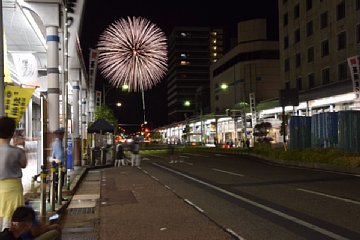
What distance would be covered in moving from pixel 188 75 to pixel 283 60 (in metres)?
102

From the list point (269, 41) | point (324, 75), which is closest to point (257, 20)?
point (269, 41)

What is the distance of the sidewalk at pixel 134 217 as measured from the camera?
8961mm

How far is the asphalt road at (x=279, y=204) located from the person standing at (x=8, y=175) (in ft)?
13.5

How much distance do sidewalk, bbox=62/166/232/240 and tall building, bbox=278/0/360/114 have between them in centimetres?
2574

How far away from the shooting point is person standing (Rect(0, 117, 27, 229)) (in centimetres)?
583

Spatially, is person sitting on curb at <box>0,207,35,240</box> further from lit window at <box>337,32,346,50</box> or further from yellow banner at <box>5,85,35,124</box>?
lit window at <box>337,32,346,50</box>

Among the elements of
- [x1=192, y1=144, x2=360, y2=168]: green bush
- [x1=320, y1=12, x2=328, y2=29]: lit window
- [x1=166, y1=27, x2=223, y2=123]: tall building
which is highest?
[x1=166, y1=27, x2=223, y2=123]: tall building

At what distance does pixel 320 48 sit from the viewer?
2030 inches

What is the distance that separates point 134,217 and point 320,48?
44884 mm

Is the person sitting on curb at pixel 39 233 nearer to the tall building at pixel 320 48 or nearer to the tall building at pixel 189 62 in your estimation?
the tall building at pixel 320 48

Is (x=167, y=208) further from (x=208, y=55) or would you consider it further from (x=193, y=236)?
(x=208, y=55)

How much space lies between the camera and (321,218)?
32.9 ft

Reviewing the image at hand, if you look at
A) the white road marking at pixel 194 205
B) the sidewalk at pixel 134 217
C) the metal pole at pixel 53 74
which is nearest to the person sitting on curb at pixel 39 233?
the sidewalk at pixel 134 217

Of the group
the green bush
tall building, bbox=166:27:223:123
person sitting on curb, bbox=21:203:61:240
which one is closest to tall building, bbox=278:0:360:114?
the green bush
